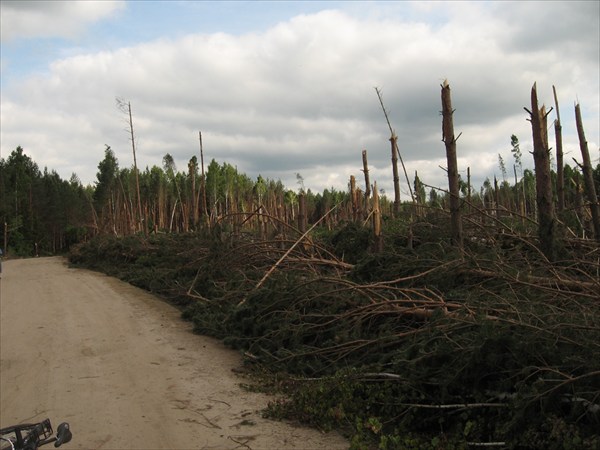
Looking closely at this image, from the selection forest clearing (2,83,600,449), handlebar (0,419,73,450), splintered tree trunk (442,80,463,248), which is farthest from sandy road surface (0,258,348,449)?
splintered tree trunk (442,80,463,248)

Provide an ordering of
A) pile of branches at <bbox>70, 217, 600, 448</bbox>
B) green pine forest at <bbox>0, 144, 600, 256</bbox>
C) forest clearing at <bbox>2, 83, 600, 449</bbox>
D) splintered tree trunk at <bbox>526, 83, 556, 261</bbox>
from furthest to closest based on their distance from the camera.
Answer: green pine forest at <bbox>0, 144, 600, 256</bbox> < splintered tree trunk at <bbox>526, 83, 556, 261</bbox> < forest clearing at <bbox>2, 83, 600, 449</bbox> < pile of branches at <bbox>70, 217, 600, 448</bbox>

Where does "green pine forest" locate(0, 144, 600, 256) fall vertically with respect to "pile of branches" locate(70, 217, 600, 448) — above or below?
above

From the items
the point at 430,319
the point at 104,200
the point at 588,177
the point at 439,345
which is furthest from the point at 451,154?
the point at 104,200

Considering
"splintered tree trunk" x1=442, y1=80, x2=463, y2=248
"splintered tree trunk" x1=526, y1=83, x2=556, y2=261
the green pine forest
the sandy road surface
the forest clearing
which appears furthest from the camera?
the green pine forest

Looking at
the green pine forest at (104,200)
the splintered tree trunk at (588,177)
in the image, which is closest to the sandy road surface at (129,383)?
the splintered tree trunk at (588,177)

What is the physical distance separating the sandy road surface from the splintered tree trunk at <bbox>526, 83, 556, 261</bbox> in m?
4.43

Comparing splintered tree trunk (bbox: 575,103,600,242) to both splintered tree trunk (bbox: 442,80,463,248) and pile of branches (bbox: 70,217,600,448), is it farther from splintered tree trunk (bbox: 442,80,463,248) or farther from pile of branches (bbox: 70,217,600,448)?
splintered tree trunk (bbox: 442,80,463,248)

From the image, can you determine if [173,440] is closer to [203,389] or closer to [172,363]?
[203,389]

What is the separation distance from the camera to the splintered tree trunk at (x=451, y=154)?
8.35m

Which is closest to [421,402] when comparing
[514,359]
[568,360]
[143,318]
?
[514,359]

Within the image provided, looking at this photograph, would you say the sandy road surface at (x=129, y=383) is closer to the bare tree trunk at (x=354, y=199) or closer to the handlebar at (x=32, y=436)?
the handlebar at (x=32, y=436)

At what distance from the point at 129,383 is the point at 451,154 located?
577 centimetres

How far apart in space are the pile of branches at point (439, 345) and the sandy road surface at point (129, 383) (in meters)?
0.45

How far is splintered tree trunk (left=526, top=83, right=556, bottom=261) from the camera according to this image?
7.31m
